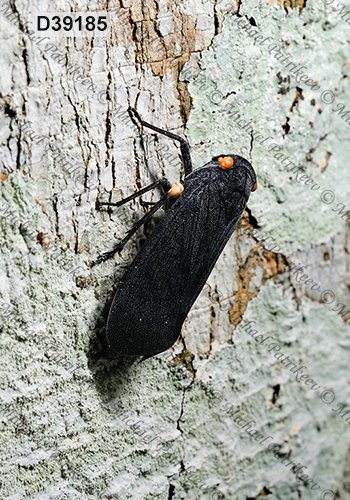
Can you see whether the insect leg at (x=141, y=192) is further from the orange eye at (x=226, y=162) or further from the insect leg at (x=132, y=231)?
the orange eye at (x=226, y=162)

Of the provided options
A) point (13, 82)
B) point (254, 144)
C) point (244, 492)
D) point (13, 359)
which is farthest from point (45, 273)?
point (244, 492)

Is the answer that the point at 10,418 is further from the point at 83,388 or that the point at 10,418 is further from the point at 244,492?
the point at 244,492

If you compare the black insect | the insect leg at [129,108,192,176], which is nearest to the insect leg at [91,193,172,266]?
the black insect

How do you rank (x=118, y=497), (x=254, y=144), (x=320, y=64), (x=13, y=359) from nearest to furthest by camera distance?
1. (x=13, y=359)
2. (x=118, y=497)
3. (x=254, y=144)
4. (x=320, y=64)

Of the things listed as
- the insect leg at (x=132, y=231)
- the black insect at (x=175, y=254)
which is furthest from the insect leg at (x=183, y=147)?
the insect leg at (x=132, y=231)

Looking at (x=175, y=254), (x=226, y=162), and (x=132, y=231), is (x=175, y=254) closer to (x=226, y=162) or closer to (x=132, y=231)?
(x=132, y=231)

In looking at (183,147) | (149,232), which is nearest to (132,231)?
(149,232)

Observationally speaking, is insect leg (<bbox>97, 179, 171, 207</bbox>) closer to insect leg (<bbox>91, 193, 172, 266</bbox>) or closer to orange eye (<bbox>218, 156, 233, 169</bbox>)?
insect leg (<bbox>91, 193, 172, 266</bbox>)

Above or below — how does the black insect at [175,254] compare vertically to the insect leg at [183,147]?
below
